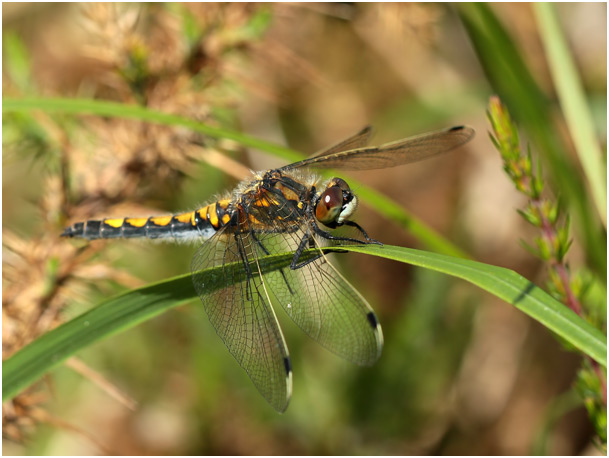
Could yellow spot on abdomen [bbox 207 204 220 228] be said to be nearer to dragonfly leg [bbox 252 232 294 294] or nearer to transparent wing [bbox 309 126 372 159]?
dragonfly leg [bbox 252 232 294 294]

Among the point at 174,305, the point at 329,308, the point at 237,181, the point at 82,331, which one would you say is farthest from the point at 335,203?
the point at 237,181

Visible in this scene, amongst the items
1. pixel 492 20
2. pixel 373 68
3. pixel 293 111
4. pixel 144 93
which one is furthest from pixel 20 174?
pixel 492 20

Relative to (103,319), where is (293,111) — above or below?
above

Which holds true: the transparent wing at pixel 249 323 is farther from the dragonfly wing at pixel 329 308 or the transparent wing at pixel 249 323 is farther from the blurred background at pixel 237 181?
the blurred background at pixel 237 181

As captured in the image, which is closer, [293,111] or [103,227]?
[103,227]

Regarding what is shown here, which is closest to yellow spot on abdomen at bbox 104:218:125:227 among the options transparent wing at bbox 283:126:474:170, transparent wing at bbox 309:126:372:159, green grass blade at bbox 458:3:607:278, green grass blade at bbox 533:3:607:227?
transparent wing at bbox 283:126:474:170

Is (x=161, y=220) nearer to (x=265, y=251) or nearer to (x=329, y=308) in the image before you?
(x=265, y=251)

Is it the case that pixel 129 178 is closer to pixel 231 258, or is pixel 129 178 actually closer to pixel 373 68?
pixel 231 258

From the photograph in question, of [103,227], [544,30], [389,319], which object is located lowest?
[389,319]

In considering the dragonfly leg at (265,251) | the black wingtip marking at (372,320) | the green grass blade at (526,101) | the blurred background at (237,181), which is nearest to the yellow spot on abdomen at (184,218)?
the blurred background at (237,181)
